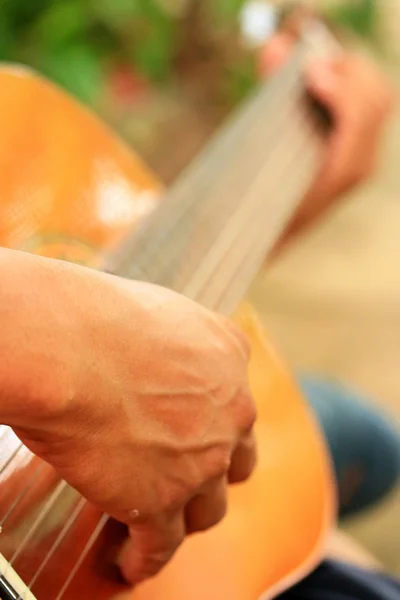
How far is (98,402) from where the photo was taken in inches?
14.0

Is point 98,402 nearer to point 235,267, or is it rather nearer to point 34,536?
point 34,536

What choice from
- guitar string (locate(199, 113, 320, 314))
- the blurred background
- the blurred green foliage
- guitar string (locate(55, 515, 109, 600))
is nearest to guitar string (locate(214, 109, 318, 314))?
guitar string (locate(199, 113, 320, 314))

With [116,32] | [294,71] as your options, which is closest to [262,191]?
[294,71]

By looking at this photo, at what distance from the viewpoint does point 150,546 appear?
0.43m

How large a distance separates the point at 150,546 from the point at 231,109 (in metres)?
1.59

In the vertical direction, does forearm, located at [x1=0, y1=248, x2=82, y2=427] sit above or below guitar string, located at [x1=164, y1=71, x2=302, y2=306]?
above

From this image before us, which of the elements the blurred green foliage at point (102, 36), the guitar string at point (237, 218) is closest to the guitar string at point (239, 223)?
the guitar string at point (237, 218)

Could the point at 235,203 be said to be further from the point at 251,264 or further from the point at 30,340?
the point at 30,340

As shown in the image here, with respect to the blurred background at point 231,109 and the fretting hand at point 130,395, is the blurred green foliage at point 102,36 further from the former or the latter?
the fretting hand at point 130,395

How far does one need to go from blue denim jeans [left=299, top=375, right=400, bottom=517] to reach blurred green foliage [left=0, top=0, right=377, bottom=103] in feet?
2.34

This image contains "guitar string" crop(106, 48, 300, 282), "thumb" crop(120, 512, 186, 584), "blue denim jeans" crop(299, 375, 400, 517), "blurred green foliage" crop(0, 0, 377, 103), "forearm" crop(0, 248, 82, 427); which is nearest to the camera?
"forearm" crop(0, 248, 82, 427)

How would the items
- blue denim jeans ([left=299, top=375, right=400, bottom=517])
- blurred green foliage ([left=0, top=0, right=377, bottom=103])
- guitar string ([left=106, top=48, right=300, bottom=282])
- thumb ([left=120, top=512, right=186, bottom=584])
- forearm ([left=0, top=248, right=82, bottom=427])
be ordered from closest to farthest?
forearm ([left=0, top=248, right=82, bottom=427]), thumb ([left=120, top=512, right=186, bottom=584]), guitar string ([left=106, top=48, right=300, bottom=282]), blue denim jeans ([left=299, top=375, right=400, bottom=517]), blurred green foliage ([left=0, top=0, right=377, bottom=103])

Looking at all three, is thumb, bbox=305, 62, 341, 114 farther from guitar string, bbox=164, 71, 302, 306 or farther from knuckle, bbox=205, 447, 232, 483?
knuckle, bbox=205, 447, 232, 483

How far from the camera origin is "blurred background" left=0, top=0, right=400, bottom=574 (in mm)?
1282
